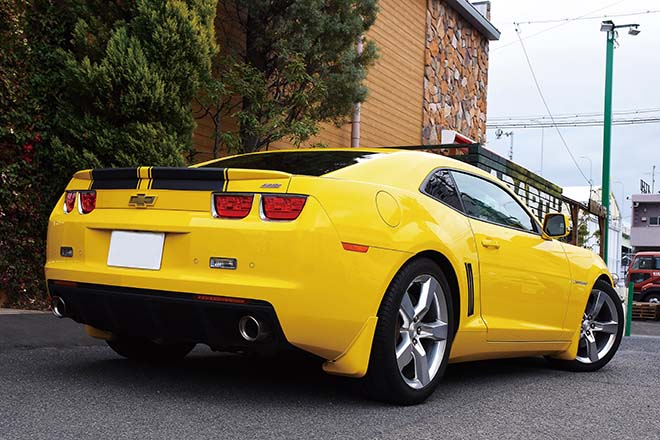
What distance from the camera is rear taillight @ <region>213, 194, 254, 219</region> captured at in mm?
3562

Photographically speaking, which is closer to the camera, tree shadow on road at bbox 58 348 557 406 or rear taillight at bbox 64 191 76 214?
tree shadow on road at bbox 58 348 557 406

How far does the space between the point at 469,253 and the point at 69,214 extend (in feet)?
6.98

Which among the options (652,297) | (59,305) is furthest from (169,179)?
(652,297)

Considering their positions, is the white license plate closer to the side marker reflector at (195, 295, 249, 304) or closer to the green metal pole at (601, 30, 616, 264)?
the side marker reflector at (195, 295, 249, 304)

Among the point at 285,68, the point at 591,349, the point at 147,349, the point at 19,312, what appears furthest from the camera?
the point at 285,68

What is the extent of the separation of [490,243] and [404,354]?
104 centimetres

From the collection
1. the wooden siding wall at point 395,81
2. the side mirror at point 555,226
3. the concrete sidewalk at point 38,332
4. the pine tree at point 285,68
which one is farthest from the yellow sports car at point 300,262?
the wooden siding wall at point 395,81

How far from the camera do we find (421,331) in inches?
156

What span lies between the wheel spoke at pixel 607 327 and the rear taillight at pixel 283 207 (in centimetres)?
328

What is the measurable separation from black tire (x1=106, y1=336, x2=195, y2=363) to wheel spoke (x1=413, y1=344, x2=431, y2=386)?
1.60 meters

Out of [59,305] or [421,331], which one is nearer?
[421,331]

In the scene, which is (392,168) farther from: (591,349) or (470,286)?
(591,349)

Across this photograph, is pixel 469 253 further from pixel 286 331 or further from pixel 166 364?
pixel 166 364

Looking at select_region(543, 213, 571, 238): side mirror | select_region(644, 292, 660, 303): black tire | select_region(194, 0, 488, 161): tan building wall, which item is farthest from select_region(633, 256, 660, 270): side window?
select_region(543, 213, 571, 238): side mirror
